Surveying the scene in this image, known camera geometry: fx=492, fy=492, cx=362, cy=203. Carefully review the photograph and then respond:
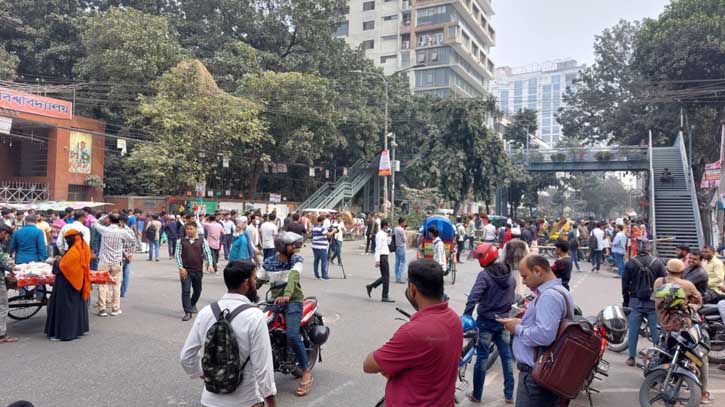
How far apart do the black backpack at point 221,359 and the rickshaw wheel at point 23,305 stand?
6.30 m

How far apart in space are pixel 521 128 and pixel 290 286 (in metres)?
52.7

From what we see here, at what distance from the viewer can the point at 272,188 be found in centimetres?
3769

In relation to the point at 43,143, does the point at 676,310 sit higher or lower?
lower

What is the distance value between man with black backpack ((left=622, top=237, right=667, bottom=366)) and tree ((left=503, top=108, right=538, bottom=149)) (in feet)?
157

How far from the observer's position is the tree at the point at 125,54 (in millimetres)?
27016

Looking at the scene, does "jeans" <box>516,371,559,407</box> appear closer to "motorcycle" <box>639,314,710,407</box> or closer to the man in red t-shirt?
the man in red t-shirt

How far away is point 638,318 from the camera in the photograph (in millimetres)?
6430

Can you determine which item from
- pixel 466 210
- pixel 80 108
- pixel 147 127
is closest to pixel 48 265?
pixel 147 127

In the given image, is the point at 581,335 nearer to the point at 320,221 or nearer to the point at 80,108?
the point at 320,221

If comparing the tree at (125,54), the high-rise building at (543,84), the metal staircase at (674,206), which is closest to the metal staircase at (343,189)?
the tree at (125,54)

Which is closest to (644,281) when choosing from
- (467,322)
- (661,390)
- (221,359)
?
(661,390)

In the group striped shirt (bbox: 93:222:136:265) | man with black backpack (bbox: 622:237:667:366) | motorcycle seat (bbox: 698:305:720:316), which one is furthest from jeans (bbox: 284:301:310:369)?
motorcycle seat (bbox: 698:305:720:316)

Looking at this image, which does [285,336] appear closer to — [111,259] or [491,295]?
[491,295]

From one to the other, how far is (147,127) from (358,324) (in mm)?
22903
